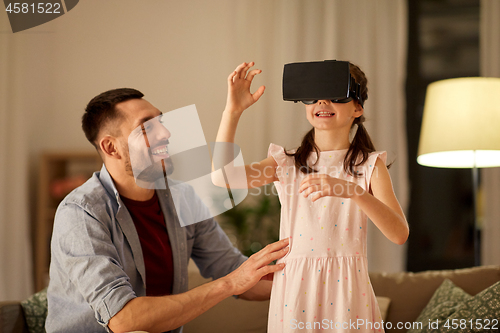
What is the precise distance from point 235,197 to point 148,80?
539mm

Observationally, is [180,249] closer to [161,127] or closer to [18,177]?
[161,127]

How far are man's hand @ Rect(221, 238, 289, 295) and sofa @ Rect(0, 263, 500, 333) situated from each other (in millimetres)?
545

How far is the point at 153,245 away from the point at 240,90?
0.48 metres

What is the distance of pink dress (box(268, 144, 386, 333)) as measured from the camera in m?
0.65

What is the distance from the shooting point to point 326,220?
26.3 inches

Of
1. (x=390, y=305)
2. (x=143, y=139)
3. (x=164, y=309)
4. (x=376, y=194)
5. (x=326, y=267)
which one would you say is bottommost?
(x=390, y=305)

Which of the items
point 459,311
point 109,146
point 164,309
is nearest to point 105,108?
point 109,146

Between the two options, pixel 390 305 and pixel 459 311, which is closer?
pixel 459 311

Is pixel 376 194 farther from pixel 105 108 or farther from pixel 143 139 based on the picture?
pixel 105 108

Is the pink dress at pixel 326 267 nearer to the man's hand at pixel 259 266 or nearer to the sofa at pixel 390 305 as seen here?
the man's hand at pixel 259 266

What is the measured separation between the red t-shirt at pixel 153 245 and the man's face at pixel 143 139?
106mm

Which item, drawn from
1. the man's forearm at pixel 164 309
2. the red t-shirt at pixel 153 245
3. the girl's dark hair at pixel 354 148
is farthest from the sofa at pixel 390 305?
the girl's dark hair at pixel 354 148

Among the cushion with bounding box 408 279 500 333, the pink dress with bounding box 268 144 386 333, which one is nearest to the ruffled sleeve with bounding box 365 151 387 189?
the pink dress with bounding box 268 144 386 333

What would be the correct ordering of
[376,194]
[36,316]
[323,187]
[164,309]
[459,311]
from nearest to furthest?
[323,187] → [376,194] → [164,309] → [459,311] → [36,316]
